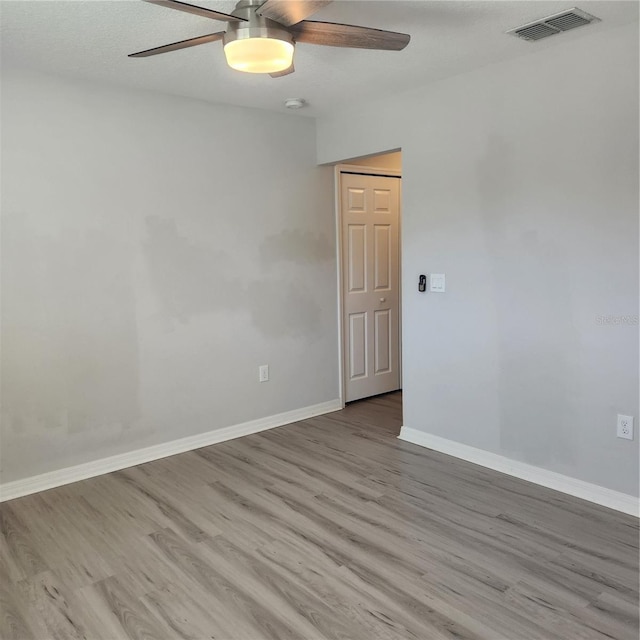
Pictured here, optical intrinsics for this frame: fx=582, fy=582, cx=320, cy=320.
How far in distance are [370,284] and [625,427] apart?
2558 mm

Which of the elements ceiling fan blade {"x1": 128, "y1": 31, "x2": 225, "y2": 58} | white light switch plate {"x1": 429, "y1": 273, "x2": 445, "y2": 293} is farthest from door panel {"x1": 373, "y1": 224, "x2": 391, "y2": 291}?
ceiling fan blade {"x1": 128, "y1": 31, "x2": 225, "y2": 58}

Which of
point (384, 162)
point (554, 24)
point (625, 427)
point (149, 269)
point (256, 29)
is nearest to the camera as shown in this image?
point (256, 29)

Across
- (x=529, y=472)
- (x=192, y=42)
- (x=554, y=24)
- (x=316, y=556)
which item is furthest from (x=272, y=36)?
(x=529, y=472)

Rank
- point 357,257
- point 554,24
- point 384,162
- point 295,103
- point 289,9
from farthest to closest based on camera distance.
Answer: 1. point 384,162
2. point 357,257
3. point 295,103
4. point 554,24
5. point 289,9

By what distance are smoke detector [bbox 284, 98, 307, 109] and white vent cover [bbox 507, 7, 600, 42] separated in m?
1.54

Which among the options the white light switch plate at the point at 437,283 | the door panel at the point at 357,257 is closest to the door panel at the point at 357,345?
the door panel at the point at 357,257

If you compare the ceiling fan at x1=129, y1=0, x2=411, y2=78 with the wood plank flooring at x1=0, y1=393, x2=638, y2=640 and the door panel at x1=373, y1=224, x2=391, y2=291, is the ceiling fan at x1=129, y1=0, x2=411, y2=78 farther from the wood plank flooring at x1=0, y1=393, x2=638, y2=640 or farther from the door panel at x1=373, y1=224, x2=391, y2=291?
the door panel at x1=373, y1=224, x2=391, y2=291

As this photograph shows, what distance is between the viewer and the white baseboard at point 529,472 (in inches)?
116

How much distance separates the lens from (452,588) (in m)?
2.31

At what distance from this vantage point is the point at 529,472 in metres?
3.33

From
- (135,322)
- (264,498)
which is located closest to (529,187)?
(264,498)

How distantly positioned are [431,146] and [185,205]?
1648mm

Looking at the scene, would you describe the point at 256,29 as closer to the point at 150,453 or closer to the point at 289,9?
the point at 289,9

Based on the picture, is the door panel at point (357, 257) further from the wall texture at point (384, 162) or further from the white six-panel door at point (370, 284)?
the wall texture at point (384, 162)
